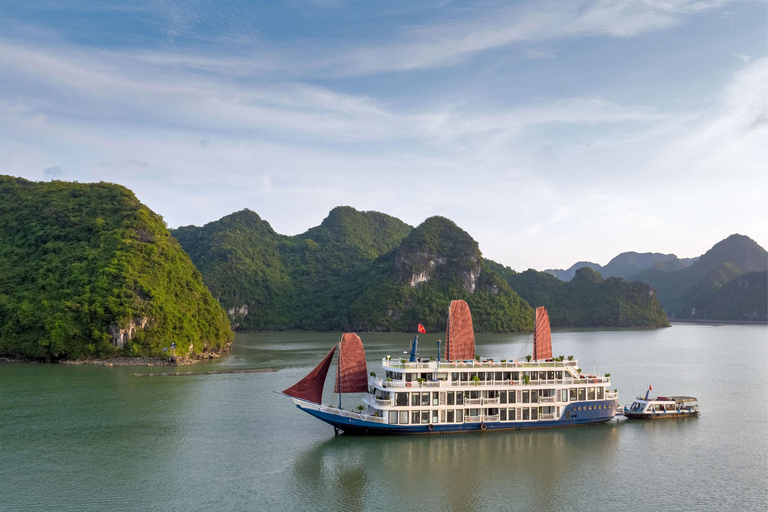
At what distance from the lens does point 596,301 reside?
17850 centimetres

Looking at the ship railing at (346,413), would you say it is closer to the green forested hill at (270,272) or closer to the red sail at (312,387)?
the red sail at (312,387)

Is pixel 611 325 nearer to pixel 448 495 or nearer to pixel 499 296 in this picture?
pixel 499 296

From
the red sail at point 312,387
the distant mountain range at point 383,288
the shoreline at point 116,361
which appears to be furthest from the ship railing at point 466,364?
the distant mountain range at point 383,288

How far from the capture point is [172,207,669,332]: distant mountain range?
144m

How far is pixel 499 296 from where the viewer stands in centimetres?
15462

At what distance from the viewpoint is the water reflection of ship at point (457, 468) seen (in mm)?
Result: 24250

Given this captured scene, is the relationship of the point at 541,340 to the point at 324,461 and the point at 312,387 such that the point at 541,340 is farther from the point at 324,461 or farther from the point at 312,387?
the point at 324,461

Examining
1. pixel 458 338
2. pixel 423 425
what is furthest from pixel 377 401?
pixel 458 338

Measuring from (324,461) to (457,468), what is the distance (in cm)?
655

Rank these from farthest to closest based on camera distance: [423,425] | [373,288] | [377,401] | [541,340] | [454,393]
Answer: [373,288] < [541,340] < [454,393] < [377,401] < [423,425]

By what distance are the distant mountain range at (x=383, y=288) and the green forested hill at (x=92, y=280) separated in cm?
6132

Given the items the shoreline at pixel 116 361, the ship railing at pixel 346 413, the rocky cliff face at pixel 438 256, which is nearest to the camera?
the ship railing at pixel 346 413

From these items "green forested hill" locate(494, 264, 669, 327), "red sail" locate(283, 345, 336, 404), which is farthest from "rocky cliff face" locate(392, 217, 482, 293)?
"red sail" locate(283, 345, 336, 404)

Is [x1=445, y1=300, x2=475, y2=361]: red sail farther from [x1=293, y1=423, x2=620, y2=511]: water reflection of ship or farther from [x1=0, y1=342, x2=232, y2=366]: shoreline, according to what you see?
[x1=0, y1=342, x2=232, y2=366]: shoreline
